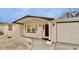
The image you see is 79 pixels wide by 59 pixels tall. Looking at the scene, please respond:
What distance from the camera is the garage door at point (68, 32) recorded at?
2.92 metres

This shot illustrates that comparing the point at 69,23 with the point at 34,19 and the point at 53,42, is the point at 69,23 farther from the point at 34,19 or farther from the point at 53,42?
the point at 34,19

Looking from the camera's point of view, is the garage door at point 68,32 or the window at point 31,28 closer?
the garage door at point 68,32

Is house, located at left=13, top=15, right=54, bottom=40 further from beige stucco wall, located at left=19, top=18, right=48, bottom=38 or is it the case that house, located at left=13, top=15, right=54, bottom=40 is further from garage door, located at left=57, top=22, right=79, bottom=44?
garage door, located at left=57, top=22, right=79, bottom=44

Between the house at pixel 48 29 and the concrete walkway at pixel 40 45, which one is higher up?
the house at pixel 48 29

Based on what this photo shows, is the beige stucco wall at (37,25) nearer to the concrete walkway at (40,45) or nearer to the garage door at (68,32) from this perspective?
the concrete walkway at (40,45)

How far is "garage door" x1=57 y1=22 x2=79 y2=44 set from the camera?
2924 mm

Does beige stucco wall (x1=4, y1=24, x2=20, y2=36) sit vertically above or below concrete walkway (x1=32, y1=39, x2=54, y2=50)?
above

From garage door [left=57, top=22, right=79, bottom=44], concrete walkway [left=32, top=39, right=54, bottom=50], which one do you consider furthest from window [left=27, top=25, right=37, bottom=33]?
garage door [left=57, top=22, right=79, bottom=44]

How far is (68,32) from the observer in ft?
9.71

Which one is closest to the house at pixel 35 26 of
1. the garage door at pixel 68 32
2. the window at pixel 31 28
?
the window at pixel 31 28
